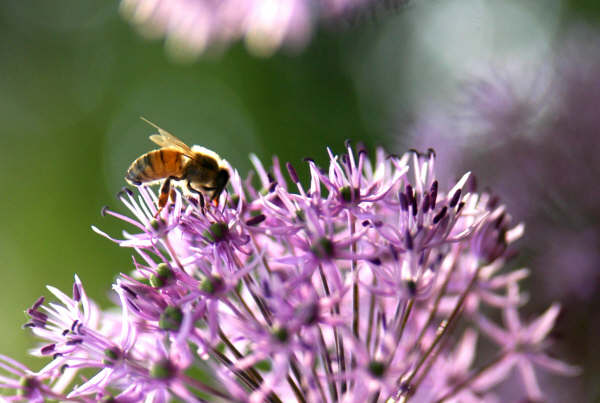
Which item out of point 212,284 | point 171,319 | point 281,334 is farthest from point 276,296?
point 171,319

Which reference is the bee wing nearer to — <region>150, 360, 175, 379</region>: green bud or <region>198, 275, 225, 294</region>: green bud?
<region>198, 275, 225, 294</region>: green bud

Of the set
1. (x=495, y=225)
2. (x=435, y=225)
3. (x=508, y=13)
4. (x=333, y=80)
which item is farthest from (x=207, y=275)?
(x=333, y=80)

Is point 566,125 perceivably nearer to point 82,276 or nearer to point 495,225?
point 495,225

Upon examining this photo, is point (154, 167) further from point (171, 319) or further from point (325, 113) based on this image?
point (325, 113)

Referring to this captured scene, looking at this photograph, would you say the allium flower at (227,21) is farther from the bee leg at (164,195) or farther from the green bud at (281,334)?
the green bud at (281,334)

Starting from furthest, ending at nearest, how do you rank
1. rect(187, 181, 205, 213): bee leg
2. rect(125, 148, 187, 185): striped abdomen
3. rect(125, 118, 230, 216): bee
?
rect(125, 148, 187, 185): striped abdomen < rect(125, 118, 230, 216): bee < rect(187, 181, 205, 213): bee leg

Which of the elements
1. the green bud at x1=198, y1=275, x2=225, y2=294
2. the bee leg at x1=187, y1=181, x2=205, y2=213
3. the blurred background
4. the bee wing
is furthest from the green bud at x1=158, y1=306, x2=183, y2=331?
the blurred background
